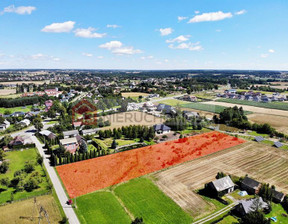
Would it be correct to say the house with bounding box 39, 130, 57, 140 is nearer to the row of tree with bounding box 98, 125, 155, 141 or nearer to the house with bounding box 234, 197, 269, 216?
the row of tree with bounding box 98, 125, 155, 141

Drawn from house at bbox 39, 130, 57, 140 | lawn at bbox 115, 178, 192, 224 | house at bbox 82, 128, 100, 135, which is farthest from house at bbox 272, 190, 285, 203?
house at bbox 39, 130, 57, 140

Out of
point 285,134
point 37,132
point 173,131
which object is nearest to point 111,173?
point 173,131

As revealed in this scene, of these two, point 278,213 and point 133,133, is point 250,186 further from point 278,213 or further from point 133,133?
point 133,133

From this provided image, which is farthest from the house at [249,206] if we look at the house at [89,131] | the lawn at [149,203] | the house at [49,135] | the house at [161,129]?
the house at [49,135]

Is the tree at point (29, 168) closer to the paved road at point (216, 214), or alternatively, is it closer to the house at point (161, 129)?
the paved road at point (216, 214)

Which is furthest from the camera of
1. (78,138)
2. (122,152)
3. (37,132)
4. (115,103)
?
(115,103)

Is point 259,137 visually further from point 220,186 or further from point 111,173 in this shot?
point 111,173
